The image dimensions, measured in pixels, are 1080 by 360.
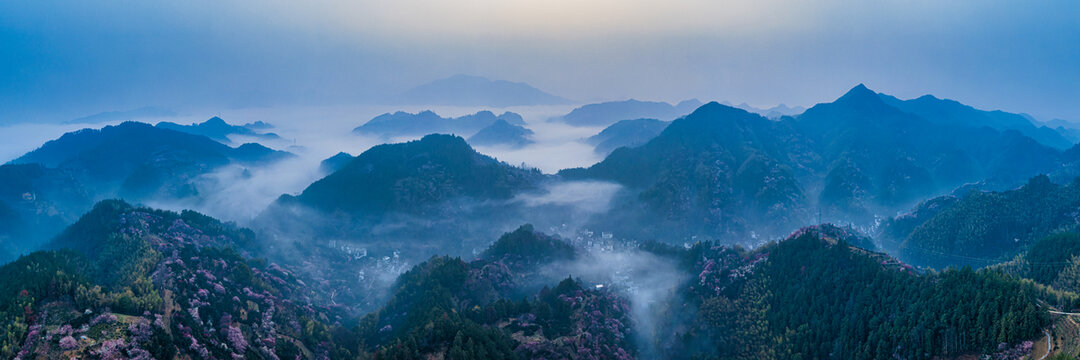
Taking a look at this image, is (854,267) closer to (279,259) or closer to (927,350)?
(927,350)

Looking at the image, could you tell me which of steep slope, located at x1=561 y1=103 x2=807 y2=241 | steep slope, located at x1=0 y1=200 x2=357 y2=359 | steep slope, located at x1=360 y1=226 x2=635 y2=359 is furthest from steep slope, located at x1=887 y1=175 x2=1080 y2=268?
steep slope, located at x1=0 y1=200 x2=357 y2=359

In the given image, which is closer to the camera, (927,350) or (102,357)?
(102,357)

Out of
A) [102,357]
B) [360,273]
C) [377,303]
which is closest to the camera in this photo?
[102,357]

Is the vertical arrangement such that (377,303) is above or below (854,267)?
below

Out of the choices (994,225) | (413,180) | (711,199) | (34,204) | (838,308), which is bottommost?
(838,308)

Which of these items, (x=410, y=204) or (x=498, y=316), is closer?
(x=498, y=316)

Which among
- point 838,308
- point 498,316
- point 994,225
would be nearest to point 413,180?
point 498,316

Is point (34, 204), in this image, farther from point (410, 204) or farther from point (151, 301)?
point (151, 301)

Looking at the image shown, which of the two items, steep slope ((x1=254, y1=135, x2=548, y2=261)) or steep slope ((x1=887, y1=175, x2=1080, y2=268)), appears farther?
steep slope ((x1=254, y1=135, x2=548, y2=261))

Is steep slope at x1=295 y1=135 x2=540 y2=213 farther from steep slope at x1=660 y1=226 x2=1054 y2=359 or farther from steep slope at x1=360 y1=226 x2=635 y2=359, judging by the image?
steep slope at x1=660 y1=226 x2=1054 y2=359

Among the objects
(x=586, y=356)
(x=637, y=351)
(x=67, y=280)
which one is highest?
(x=67, y=280)

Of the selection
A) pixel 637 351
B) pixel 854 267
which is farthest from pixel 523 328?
pixel 854 267
